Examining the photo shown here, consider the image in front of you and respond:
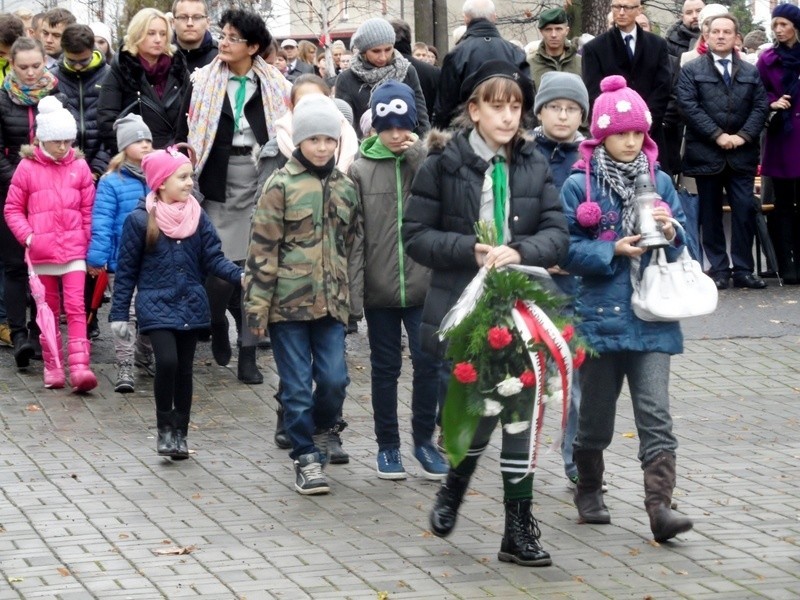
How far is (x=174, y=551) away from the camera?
22.7 feet

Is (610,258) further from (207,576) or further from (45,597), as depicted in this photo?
(45,597)

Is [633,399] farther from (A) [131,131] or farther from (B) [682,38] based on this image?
(B) [682,38]

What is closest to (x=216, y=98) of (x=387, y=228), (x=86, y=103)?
(x=86, y=103)

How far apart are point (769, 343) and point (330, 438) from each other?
479cm

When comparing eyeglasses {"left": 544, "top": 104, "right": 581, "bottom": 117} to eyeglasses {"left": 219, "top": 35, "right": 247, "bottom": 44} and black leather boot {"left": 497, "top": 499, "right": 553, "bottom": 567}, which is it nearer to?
black leather boot {"left": 497, "top": 499, "right": 553, "bottom": 567}

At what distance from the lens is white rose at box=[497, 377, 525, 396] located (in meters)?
6.58

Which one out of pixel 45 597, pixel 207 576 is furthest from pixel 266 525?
pixel 45 597

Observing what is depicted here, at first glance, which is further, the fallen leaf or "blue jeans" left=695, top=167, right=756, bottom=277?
"blue jeans" left=695, top=167, right=756, bottom=277

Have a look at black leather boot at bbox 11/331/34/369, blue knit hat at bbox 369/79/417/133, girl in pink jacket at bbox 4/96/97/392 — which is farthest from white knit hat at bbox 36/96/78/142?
blue knit hat at bbox 369/79/417/133

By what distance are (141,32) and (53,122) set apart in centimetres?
94

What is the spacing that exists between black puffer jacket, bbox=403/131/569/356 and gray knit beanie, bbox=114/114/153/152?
3.93 metres

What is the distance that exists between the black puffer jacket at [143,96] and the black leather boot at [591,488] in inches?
205

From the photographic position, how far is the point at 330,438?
888 cm

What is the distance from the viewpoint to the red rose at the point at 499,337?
258 inches
